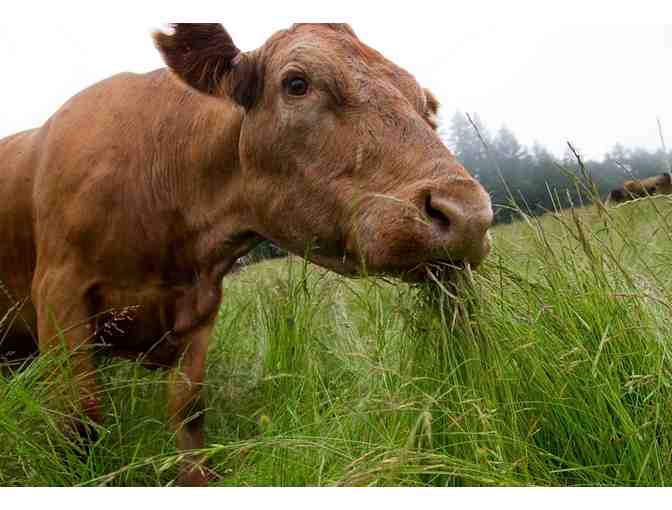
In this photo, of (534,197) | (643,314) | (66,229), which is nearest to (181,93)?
(66,229)

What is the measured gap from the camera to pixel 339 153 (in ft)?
8.71

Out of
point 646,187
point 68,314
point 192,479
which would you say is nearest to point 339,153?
point 646,187

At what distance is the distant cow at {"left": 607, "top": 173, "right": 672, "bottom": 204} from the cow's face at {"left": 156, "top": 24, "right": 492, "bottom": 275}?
0.78 metres

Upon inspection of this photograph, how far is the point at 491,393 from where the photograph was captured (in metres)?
2.09

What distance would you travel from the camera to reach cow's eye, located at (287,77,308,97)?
2.77m

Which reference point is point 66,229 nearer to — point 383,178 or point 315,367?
point 315,367

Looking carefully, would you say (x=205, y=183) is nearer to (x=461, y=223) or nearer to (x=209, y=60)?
(x=209, y=60)

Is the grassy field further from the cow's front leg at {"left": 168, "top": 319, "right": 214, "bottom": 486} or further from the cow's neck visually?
the cow's neck

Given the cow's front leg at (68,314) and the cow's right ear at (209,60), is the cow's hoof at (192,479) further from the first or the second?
the cow's right ear at (209,60)

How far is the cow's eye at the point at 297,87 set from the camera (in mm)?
2770

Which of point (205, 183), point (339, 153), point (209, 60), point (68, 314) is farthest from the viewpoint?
point (205, 183)

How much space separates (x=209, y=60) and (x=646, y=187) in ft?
5.88

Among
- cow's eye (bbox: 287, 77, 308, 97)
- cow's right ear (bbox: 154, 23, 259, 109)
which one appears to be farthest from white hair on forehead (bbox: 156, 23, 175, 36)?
cow's eye (bbox: 287, 77, 308, 97)
